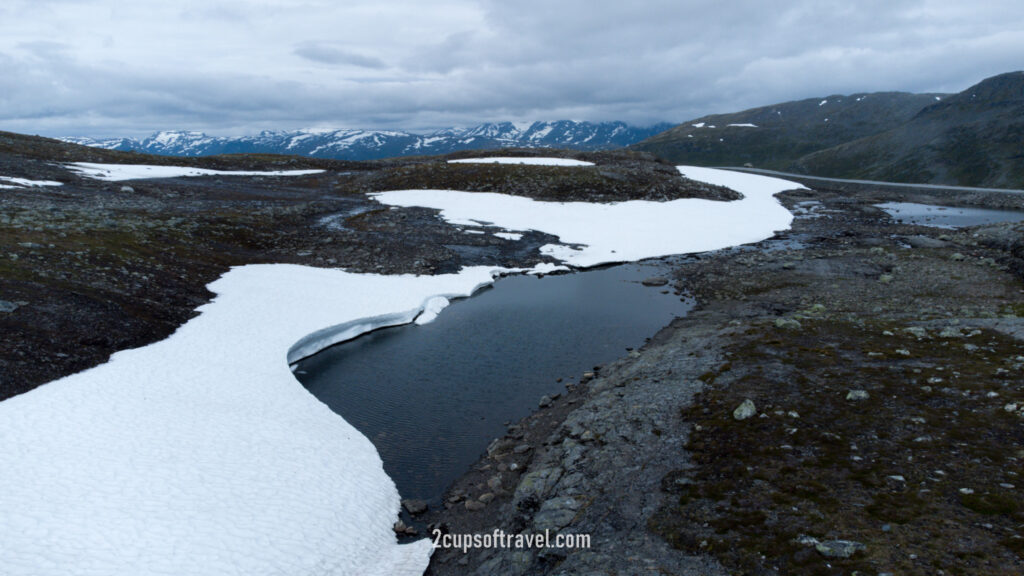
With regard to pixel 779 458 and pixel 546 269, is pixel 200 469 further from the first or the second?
pixel 546 269

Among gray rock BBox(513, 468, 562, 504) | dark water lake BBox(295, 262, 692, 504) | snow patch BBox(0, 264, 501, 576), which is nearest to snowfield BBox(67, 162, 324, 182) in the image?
dark water lake BBox(295, 262, 692, 504)

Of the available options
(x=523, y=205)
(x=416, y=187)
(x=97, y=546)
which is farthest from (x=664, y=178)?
(x=97, y=546)

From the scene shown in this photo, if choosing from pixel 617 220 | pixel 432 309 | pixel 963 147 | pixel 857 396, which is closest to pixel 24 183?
pixel 432 309

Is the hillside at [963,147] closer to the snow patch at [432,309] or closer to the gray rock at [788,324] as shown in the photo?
the gray rock at [788,324]

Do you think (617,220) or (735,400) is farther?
(617,220)

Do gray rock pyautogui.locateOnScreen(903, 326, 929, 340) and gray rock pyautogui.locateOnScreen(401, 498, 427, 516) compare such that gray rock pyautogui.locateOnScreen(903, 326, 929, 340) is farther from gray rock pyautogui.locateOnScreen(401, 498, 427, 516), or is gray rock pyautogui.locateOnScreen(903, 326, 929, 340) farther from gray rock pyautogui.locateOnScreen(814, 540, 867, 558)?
gray rock pyautogui.locateOnScreen(401, 498, 427, 516)

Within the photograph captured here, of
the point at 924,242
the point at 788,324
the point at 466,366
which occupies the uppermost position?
the point at 924,242
